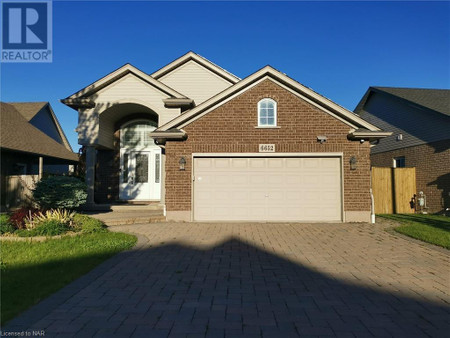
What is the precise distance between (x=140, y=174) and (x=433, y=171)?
14.5m

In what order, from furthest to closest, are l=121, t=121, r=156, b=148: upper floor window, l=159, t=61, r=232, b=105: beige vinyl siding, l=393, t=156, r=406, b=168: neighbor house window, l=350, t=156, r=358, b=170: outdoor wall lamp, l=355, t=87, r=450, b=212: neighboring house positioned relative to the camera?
l=393, t=156, r=406, b=168: neighbor house window → l=159, t=61, r=232, b=105: beige vinyl siding → l=121, t=121, r=156, b=148: upper floor window → l=355, t=87, r=450, b=212: neighboring house → l=350, t=156, r=358, b=170: outdoor wall lamp

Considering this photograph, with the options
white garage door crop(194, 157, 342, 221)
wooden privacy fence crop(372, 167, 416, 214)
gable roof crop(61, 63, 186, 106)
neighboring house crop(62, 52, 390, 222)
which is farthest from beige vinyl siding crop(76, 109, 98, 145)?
wooden privacy fence crop(372, 167, 416, 214)

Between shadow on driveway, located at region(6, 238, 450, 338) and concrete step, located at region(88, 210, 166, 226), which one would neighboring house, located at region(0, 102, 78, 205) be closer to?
concrete step, located at region(88, 210, 166, 226)

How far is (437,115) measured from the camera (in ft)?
44.9

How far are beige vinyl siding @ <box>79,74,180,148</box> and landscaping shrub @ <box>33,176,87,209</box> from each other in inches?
129

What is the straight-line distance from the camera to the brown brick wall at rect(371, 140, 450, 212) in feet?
43.0

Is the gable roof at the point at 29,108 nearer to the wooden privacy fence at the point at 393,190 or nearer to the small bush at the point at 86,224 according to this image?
the small bush at the point at 86,224

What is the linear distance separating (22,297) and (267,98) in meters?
9.41

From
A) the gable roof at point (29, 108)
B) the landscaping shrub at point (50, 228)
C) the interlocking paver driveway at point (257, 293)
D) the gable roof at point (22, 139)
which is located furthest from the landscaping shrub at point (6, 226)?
the gable roof at point (29, 108)

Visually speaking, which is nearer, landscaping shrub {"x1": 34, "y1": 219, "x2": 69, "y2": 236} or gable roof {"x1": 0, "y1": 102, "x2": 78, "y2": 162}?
landscaping shrub {"x1": 34, "y1": 219, "x2": 69, "y2": 236}

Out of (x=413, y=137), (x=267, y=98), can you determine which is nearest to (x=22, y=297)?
(x=267, y=98)

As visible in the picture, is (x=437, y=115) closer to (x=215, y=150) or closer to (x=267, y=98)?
(x=267, y=98)

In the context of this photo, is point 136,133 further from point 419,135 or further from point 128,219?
point 419,135

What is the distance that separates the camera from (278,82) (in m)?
10.9
